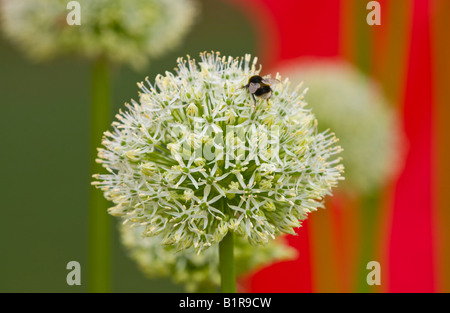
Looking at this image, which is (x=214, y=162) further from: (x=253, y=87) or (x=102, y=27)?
(x=102, y=27)

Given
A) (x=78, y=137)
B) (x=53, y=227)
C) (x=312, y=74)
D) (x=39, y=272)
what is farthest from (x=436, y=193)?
(x=78, y=137)

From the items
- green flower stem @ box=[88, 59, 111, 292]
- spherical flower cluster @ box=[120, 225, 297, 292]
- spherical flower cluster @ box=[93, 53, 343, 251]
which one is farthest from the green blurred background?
spherical flower cluster @ box=[93, 53, 343, 251]

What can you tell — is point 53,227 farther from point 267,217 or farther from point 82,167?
point 267,217

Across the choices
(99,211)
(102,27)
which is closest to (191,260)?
(99,211)

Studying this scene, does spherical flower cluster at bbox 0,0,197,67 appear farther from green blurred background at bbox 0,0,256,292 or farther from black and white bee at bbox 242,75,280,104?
green blurred background at bbox 0,0,256,292


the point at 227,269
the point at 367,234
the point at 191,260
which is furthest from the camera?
the point at 367,234
